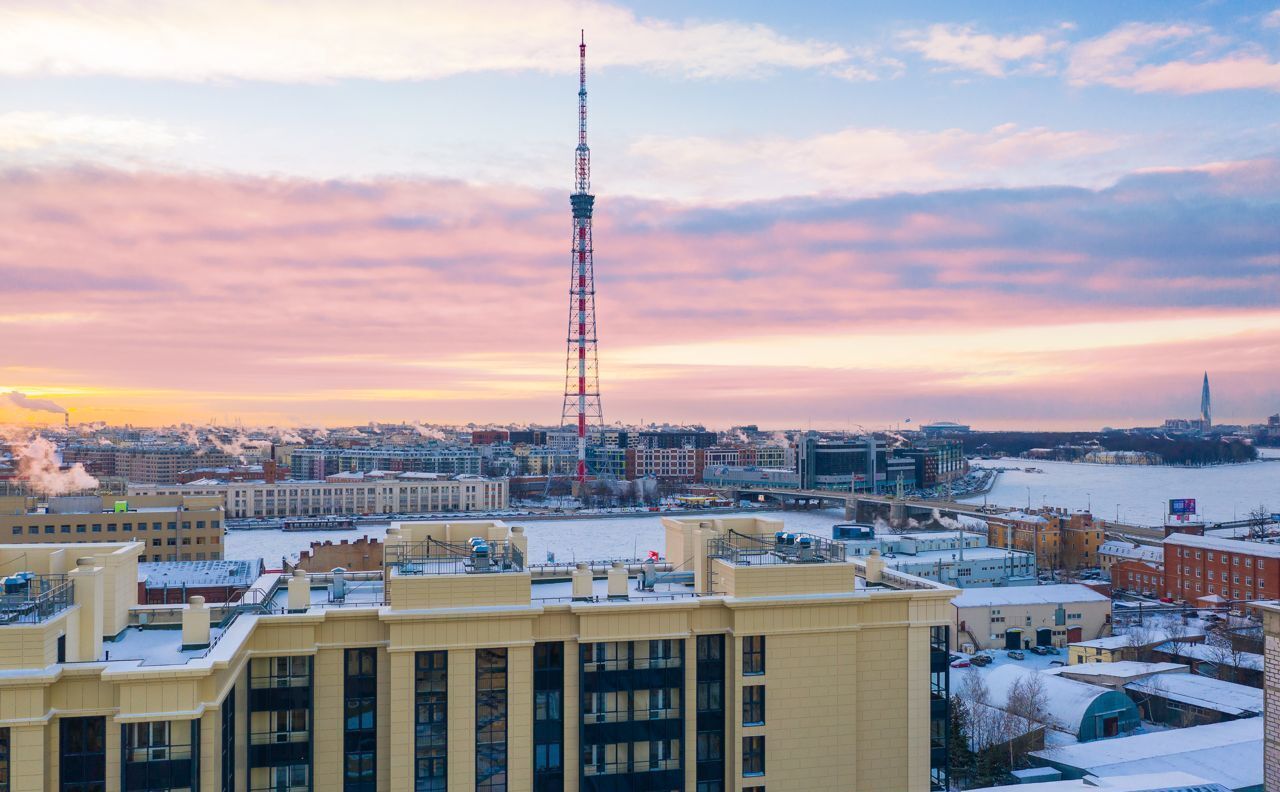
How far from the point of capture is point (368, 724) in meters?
8.00

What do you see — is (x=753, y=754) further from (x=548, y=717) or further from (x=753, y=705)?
(x=548, y=717)

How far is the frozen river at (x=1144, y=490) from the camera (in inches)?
2355

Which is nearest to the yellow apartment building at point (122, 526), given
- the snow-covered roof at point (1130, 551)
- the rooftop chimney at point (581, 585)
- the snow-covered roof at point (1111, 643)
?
the rooftop chimney at point (581, 585)

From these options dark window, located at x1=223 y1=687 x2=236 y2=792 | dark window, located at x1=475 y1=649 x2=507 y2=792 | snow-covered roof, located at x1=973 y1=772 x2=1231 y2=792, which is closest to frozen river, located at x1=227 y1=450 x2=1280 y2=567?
snow-covered roof, located at x1=973 y1=772 x2=1231 y2=792

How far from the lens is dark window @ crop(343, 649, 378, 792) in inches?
313

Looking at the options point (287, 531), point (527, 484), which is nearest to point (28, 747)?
point (287, 531)

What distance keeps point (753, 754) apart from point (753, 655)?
0.80 m

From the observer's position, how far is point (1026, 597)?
23.8 meters

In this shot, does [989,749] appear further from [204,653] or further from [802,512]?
[802,512]

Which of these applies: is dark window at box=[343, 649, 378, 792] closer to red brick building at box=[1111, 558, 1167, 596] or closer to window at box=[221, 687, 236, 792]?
window at box=[221, 687, 236, 792]

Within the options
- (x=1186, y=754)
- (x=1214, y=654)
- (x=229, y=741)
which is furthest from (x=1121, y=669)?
(x=229, y=741)

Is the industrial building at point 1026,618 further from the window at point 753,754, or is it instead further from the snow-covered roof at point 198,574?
the window at point 753,754

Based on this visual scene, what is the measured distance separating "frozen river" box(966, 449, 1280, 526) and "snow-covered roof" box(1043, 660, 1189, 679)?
116ft

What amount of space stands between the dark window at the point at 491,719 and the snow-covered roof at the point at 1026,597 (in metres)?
16.9
